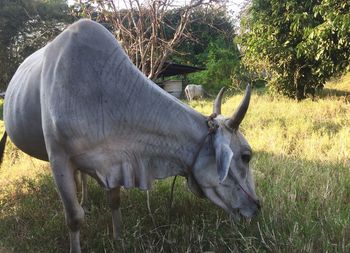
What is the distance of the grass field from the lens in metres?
2.63

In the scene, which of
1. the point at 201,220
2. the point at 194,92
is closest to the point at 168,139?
the point at 201,220

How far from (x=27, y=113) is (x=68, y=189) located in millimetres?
692

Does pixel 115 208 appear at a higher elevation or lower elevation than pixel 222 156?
lower

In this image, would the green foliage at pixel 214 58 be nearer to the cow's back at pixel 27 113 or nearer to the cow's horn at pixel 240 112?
the cow's back at pixel 27 113

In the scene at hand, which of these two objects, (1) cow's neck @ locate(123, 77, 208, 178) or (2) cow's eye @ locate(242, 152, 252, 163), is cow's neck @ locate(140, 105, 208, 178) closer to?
(1) cow's neck @ locate(123, 77, 208, 178)

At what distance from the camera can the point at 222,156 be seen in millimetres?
2330

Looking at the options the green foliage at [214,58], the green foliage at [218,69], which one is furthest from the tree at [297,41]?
the green foliage at [218,69]

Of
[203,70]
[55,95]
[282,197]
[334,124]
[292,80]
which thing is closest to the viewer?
[55,95]

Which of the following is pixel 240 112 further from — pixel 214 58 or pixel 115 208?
pixel 214 58

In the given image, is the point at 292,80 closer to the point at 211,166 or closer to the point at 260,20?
the point at 260,20

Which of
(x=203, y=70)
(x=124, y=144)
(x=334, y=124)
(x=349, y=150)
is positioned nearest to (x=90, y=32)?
(x=124, y=144)

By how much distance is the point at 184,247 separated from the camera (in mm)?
2688

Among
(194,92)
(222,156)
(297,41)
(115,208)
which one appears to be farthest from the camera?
(194,92)

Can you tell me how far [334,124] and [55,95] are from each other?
488 centimetres
